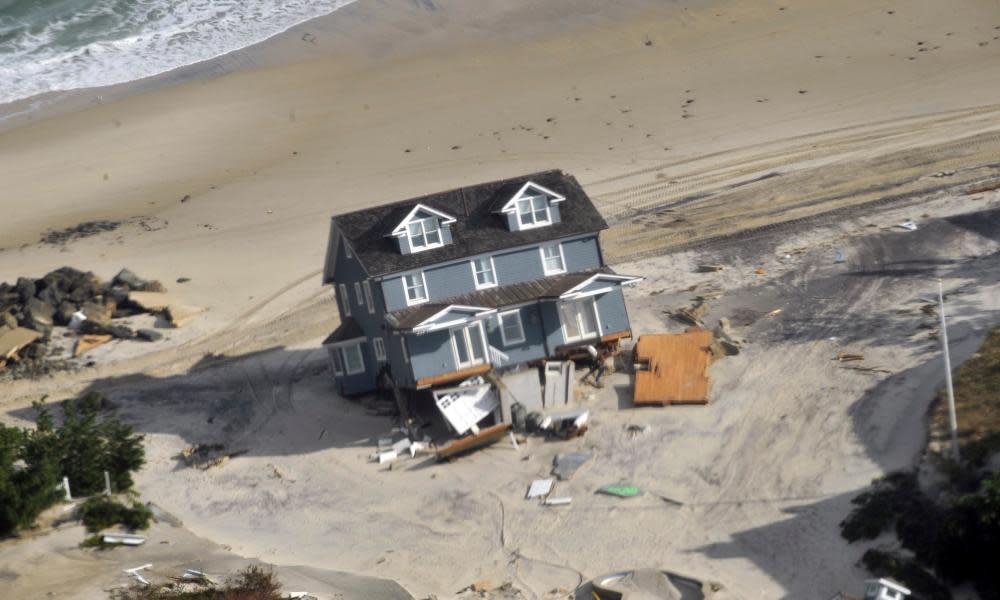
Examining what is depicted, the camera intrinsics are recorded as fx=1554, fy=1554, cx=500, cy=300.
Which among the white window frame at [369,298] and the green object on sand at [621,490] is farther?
the white window frame at [369,298]

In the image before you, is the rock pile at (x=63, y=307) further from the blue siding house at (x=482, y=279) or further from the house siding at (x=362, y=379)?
the blue siding house at (x=482, y=279)

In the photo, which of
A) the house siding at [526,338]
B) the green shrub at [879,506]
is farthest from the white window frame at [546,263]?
the green shrub at [879,506]

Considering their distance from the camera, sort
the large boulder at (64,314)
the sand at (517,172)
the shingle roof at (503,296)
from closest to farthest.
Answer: the sand at (517,172) → the shingle roof at (503,296) → the large boulder at (64,314)

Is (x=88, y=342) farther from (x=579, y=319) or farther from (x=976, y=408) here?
(x=976, y=408)

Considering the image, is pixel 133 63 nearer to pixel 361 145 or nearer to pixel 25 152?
pixel 25 152

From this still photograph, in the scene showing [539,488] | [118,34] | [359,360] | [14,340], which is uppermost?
[118,34]

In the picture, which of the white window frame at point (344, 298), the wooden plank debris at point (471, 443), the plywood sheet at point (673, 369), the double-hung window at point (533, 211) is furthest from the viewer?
the white window frame at point (344, 298)

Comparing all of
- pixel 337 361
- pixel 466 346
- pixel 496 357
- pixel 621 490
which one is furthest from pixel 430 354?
pixel 621 490

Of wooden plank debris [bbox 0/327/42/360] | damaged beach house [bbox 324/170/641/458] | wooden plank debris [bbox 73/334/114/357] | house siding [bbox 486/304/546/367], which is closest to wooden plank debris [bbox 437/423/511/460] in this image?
damaged beach house [bbox 324/170/641/458]
